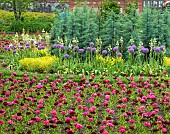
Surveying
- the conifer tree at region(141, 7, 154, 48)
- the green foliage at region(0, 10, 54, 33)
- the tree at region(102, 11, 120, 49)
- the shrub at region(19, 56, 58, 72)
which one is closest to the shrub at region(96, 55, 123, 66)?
the tree at region(102, 11, 120, 49)

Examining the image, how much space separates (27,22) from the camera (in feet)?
79.5

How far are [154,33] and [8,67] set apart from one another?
3.72m

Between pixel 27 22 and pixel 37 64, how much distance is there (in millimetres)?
13381

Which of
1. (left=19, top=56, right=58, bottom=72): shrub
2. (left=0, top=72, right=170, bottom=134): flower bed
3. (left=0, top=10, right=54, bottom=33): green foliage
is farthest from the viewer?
(left=0, top=10, right=54, bottom=33): green foliage

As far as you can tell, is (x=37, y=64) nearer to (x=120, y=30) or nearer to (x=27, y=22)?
(x=120, y=30)

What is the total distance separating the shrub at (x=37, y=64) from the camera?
11.1m

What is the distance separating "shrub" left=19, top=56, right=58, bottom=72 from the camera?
11.1 meters

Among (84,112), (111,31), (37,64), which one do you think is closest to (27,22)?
(111,31)

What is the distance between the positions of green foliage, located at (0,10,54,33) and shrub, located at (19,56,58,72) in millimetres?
11447

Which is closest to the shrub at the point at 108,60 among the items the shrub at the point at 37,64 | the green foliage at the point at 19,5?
the shrub at the point at 37,64

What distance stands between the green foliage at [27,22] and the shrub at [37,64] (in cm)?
1145

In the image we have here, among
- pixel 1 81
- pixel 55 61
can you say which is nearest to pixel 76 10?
pixel 55 61

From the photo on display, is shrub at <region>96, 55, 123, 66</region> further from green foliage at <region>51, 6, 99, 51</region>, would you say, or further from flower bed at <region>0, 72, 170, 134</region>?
flower bed at <region>0, 72, 170, 134</region>

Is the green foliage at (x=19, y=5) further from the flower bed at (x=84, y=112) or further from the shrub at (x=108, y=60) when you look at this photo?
the flower bed at (x=84, y=112)
